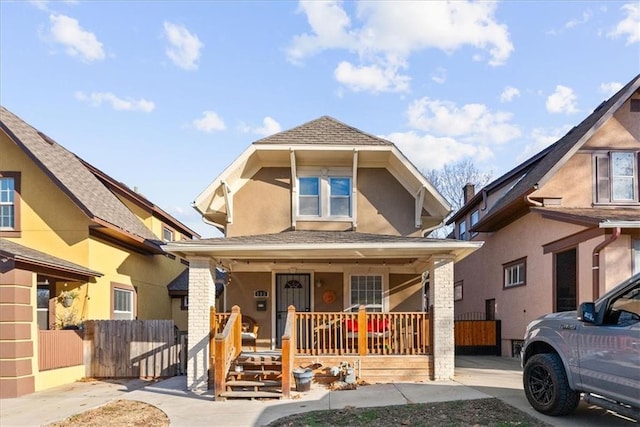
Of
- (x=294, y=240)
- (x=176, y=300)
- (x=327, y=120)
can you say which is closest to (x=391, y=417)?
(x=294, y=240)

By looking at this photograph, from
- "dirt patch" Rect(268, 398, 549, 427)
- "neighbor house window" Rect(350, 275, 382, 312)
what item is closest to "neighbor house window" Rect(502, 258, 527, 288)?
"neighbor house window" Rect(350, 275, 382, 312)

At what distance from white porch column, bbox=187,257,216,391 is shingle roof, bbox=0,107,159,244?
3.70 metres

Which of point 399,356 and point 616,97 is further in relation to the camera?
point 616,97

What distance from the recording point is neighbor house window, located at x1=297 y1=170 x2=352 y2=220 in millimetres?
12461

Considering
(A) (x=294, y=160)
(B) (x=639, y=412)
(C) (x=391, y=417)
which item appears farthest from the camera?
(A) (x=294, y=160)

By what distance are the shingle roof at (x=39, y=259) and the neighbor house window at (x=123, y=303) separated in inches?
61.0

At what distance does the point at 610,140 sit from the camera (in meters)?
12.3

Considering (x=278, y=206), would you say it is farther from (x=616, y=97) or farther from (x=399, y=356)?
(x=616, y=97)

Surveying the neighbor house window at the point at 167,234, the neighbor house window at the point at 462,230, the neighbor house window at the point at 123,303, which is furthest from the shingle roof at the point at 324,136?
the neighbor house window at the point at 462,230

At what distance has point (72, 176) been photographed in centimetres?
1341

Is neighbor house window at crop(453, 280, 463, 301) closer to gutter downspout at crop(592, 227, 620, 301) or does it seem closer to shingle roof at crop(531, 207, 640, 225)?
shingle roof at crop(531, 207, 640, 225)

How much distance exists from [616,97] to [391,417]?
10.4 meters

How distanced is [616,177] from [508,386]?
687cm

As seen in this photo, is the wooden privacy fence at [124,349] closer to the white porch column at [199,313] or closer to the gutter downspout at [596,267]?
the white porch column at [199,313]
